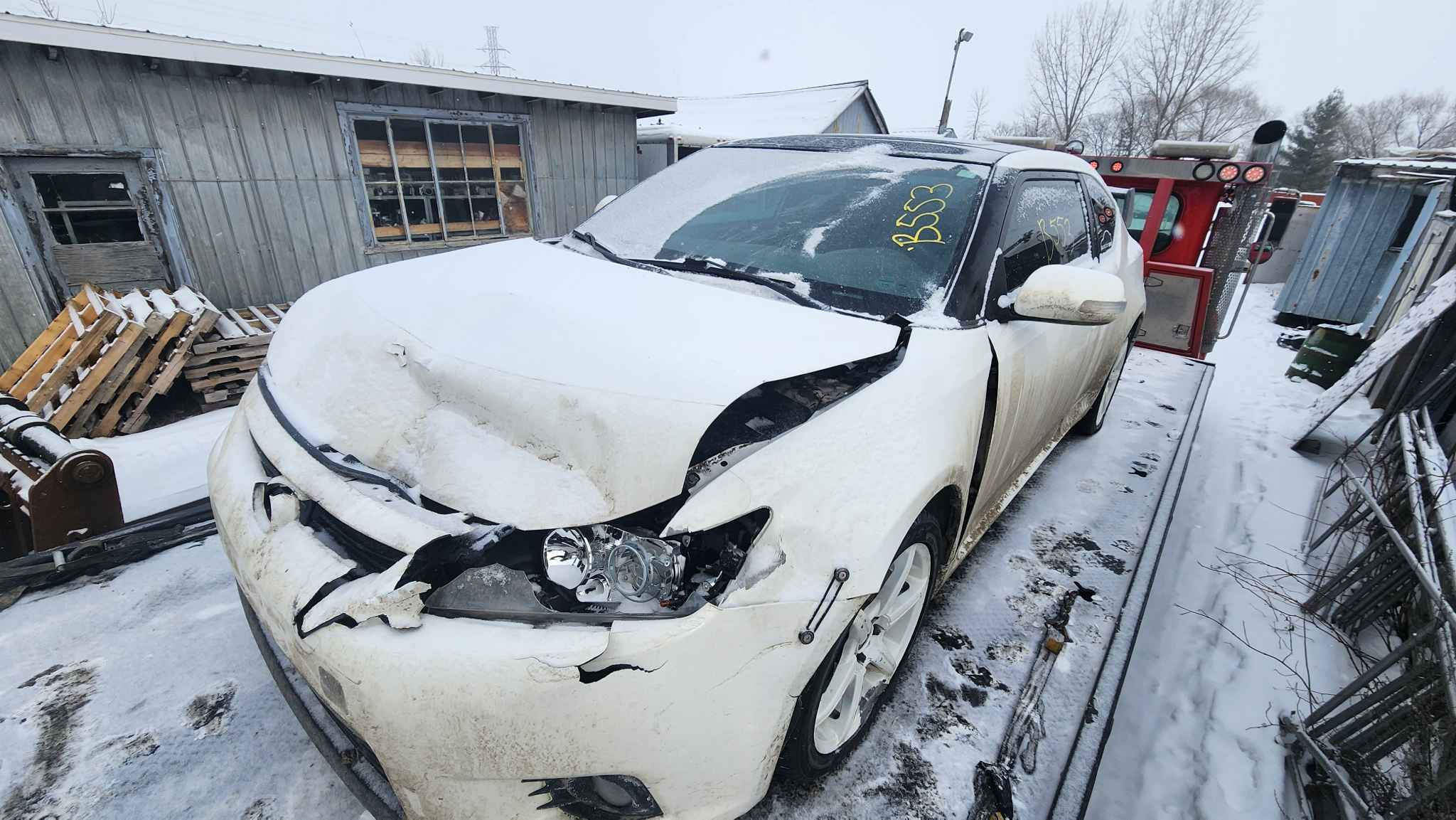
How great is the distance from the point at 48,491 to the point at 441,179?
5432mm

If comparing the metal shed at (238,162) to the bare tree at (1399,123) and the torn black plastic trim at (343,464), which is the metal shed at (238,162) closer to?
the torn black plastic trim at (343,464)

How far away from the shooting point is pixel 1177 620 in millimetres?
2752

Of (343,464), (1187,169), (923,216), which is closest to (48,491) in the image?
(343,464)

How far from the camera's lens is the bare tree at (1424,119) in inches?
1483

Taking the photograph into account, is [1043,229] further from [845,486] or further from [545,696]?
[545,696]

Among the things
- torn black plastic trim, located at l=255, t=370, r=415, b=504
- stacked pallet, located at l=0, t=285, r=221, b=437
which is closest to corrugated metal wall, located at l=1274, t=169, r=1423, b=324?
torn black plastic trim, located at l=255, t=370, r=415, b=504

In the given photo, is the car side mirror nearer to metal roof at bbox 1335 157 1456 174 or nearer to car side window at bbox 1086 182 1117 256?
car side window at bbox 1086 182 1117 256

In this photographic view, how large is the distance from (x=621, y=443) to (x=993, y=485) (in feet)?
4.99

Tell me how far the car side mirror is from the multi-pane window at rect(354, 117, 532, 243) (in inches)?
265

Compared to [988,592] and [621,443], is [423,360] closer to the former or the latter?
[621,443]

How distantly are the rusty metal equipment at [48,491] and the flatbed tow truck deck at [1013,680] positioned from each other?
1.51m

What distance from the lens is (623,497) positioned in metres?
1.33

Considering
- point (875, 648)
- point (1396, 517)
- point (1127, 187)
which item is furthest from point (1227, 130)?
point (875, 648)

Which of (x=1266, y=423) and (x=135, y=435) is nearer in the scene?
(x=135, y=435)
